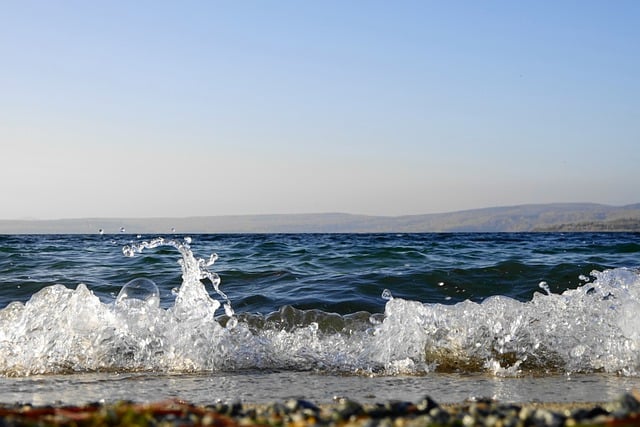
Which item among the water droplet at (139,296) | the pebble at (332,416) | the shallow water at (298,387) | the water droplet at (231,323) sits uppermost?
the water droplet at (139,296)

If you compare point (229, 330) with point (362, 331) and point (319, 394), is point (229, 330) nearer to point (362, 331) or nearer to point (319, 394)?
point (362, 331)

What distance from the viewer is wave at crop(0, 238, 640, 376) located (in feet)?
19.7

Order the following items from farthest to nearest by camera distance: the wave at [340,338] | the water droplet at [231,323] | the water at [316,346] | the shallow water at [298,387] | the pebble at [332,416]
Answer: the water droplet at [231,323]
the wave at [340,338]
the water at [316,346]
the shallow water at [298,387]
the pebble at [332,416]

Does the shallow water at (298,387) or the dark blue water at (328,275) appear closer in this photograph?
the shallow water at (298,387)

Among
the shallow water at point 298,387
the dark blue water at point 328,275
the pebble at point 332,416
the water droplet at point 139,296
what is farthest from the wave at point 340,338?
the pebble at point 332,416

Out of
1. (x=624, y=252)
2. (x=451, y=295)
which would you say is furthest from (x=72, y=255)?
(x=624, y=252)

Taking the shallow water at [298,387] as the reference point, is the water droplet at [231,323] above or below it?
above

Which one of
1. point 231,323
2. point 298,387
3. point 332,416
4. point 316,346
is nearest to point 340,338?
point 316,346

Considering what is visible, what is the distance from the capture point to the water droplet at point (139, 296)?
6820mm

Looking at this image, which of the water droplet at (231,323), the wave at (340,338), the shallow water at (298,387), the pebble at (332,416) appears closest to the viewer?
the pebble at (332,416)

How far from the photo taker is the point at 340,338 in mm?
6684

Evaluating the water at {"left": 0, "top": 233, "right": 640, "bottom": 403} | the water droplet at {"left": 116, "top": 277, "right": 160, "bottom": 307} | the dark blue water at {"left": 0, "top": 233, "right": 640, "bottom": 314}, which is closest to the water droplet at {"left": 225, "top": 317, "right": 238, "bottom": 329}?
the water at {"left": 0, "top": 233, "right": 640, "bottom": 403}

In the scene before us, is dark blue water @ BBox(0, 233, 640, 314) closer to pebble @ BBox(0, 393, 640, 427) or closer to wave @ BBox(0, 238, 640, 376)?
wave @ BBox(0, 238, 640, 376)

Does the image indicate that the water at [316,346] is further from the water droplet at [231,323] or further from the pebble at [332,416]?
the pebble at [332,416]
